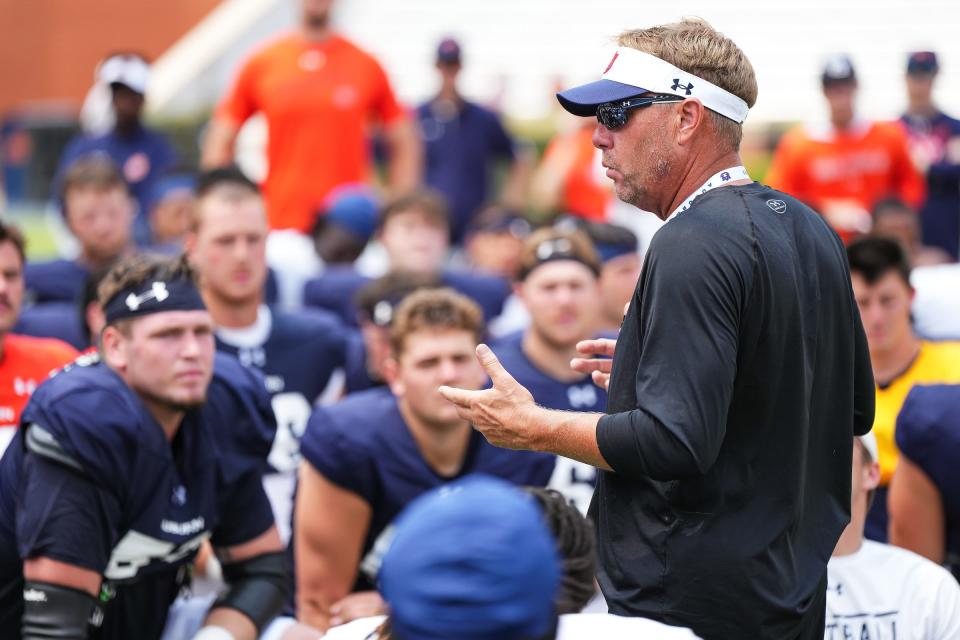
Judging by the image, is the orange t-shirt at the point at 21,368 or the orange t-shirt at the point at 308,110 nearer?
the orange t-shirt at the point at 21,368

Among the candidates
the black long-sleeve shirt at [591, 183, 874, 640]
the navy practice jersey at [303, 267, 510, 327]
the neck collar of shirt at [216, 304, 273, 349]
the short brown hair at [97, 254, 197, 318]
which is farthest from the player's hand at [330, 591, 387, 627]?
the navy practice jersey at [303, 267, 510, 327]

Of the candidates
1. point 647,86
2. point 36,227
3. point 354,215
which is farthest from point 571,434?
point 36,227

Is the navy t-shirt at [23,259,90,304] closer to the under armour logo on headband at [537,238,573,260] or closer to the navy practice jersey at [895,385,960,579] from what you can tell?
the under armour logo on headband at [537,238,573,260]

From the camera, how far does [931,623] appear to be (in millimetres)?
3453

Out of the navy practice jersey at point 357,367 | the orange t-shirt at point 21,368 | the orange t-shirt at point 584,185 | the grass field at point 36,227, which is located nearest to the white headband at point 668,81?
the orange t-shirt at point 21,368

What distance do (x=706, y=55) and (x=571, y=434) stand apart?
818 millimetres

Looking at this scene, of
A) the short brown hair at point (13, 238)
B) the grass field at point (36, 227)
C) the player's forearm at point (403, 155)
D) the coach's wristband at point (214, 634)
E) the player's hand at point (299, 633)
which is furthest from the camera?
the grass field at point (36, 227)

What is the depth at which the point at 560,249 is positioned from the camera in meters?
5.73

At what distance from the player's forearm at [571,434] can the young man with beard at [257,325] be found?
9.23ft

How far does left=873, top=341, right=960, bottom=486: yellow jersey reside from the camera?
462 cm

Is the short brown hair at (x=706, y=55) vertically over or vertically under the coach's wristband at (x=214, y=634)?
over

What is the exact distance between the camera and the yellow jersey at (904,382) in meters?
4.62

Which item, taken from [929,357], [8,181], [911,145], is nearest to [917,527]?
[929,357]

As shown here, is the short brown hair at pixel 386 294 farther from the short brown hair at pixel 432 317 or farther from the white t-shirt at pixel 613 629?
the white t-shirt at pixel 613 629
